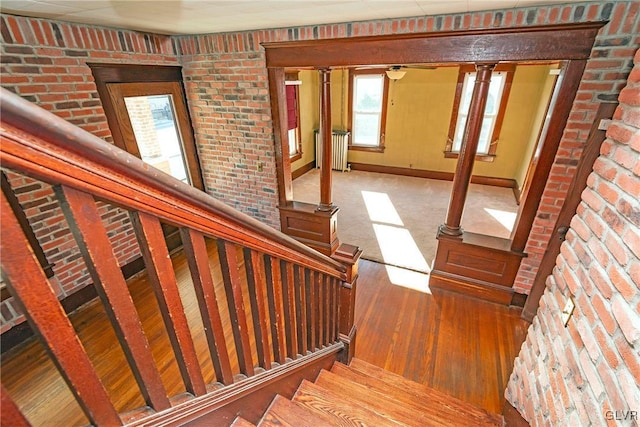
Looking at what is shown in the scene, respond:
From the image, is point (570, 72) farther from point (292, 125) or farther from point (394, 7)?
point (292, 125)

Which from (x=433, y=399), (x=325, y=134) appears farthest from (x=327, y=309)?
A: (x=325, y=134)

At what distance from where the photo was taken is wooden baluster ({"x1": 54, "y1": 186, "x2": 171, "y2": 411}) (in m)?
0.51

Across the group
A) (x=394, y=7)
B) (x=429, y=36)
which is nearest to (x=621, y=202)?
(x=394, y=7)

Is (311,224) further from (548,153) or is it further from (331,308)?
(548,153)

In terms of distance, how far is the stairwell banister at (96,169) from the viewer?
40 cm

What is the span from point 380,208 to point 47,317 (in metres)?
4.82

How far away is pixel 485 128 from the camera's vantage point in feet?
18.4

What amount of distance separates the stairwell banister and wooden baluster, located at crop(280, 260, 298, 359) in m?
0.46

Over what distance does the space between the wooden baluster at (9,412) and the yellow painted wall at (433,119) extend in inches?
245

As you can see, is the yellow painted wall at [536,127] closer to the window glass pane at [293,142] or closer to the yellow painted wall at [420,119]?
the yellow painted wall at [420,119]

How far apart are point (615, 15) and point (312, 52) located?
2126 millimetres

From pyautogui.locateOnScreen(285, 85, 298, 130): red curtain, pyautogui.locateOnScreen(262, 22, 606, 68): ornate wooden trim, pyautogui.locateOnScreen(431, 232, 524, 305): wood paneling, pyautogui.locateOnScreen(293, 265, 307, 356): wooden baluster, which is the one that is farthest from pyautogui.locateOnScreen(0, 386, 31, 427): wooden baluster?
pyautogui.locateOnScreen(285, 85, 298, 130): red curtain

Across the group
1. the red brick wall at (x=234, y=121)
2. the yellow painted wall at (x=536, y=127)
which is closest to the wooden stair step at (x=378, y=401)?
the red brick wall at (x=234, y=121)

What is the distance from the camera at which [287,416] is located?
125 cm
